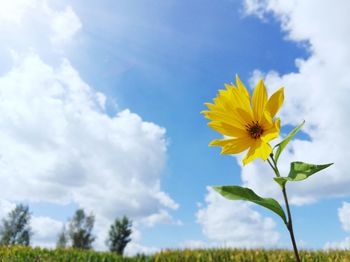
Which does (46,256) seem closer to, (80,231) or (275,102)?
(275,102)

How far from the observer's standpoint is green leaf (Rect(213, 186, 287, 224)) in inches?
62.8

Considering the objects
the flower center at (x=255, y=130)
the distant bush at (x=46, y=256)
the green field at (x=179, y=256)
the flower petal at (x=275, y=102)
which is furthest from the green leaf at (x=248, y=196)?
the distant bush at (x=46, y=256)

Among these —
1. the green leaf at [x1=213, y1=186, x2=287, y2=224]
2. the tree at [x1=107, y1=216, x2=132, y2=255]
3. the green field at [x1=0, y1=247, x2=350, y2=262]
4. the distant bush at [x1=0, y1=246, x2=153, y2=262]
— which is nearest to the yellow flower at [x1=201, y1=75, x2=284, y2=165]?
the green leaf at [x1=213, y1=186, x2=287, y2=224]

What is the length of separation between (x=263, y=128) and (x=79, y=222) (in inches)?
1680

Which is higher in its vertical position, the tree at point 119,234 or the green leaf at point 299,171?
the tree at point 119,234

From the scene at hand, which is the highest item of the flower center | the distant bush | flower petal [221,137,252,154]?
the distant bush

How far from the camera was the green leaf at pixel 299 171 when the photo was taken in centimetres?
148

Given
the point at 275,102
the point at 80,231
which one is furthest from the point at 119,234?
the point at 275,102

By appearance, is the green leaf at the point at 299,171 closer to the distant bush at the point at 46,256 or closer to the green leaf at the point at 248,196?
the green leaf at the point at 248,196

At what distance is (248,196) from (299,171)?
27 cm

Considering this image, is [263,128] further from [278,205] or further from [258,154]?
[278,205]

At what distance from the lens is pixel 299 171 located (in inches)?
61.4

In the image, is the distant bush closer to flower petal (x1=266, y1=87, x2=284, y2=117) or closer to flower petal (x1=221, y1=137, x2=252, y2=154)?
flower petal (x1=221, y1=137, x2=252, y2=154)

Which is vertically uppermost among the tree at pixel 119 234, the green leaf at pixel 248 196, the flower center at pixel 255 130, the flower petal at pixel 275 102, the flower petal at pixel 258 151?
the tree at pixel 119 234
